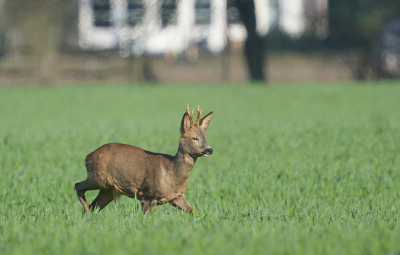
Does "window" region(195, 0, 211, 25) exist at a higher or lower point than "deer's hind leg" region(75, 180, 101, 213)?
higher

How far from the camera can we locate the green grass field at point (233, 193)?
3.74 meters

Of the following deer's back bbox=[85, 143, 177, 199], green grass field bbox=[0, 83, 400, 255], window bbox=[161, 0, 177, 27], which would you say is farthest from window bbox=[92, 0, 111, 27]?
deer's back bbox=[85, 143, 177, 199]

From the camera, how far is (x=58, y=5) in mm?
38375

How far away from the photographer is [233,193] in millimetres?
6441

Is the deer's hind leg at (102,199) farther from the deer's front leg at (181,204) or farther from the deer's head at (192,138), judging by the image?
the deer's head at (192,138)

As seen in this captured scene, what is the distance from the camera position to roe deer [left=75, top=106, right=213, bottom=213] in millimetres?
4641

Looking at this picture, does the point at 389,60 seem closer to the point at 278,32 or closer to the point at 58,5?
the point at 278,32

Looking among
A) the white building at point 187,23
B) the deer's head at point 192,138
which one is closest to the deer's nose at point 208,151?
the deer's head at point 192,138

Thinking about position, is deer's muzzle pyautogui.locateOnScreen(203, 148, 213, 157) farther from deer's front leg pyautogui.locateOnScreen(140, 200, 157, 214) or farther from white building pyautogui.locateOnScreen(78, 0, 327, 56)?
white building pyautogui.locateOnScreen(78, 0, 327, 56)

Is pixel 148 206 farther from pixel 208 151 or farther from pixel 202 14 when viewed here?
pixel 202 14

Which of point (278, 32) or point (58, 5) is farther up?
point (58, 5)

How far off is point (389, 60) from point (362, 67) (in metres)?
1.38

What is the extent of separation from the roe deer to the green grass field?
21 cm

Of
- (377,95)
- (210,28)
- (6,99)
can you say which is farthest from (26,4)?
(377,95)
